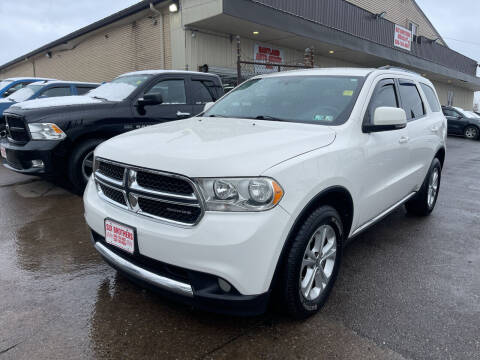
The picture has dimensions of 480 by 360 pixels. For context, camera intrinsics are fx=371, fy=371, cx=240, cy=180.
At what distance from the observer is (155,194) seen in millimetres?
2209

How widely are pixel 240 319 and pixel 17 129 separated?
441 cm

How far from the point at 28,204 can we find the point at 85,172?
0.87m

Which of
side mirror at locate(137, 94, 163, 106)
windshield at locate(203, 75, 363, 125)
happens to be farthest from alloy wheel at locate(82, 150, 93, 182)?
windshield at locate(203, 75, 363, 125)

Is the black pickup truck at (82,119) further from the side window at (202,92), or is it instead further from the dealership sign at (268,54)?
the dealership sign at (268,54)

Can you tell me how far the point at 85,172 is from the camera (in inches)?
206

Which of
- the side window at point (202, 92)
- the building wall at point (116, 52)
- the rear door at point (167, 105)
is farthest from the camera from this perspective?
the building wall at point (116, 52)

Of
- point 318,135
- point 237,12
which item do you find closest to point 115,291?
point 318,135

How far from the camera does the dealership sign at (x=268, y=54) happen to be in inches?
533

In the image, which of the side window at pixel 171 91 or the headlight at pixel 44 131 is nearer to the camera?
Result: the headlight at pixel 44 131

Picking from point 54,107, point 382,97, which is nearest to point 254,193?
point 382,97

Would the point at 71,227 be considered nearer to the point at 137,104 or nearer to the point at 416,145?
the point at 137,104

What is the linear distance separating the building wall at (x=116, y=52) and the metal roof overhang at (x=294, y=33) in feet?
6.00

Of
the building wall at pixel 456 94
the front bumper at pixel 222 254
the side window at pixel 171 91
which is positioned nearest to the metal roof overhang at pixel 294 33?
the side window at pixel 171 91

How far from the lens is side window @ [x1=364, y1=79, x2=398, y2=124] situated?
313 centimetres
